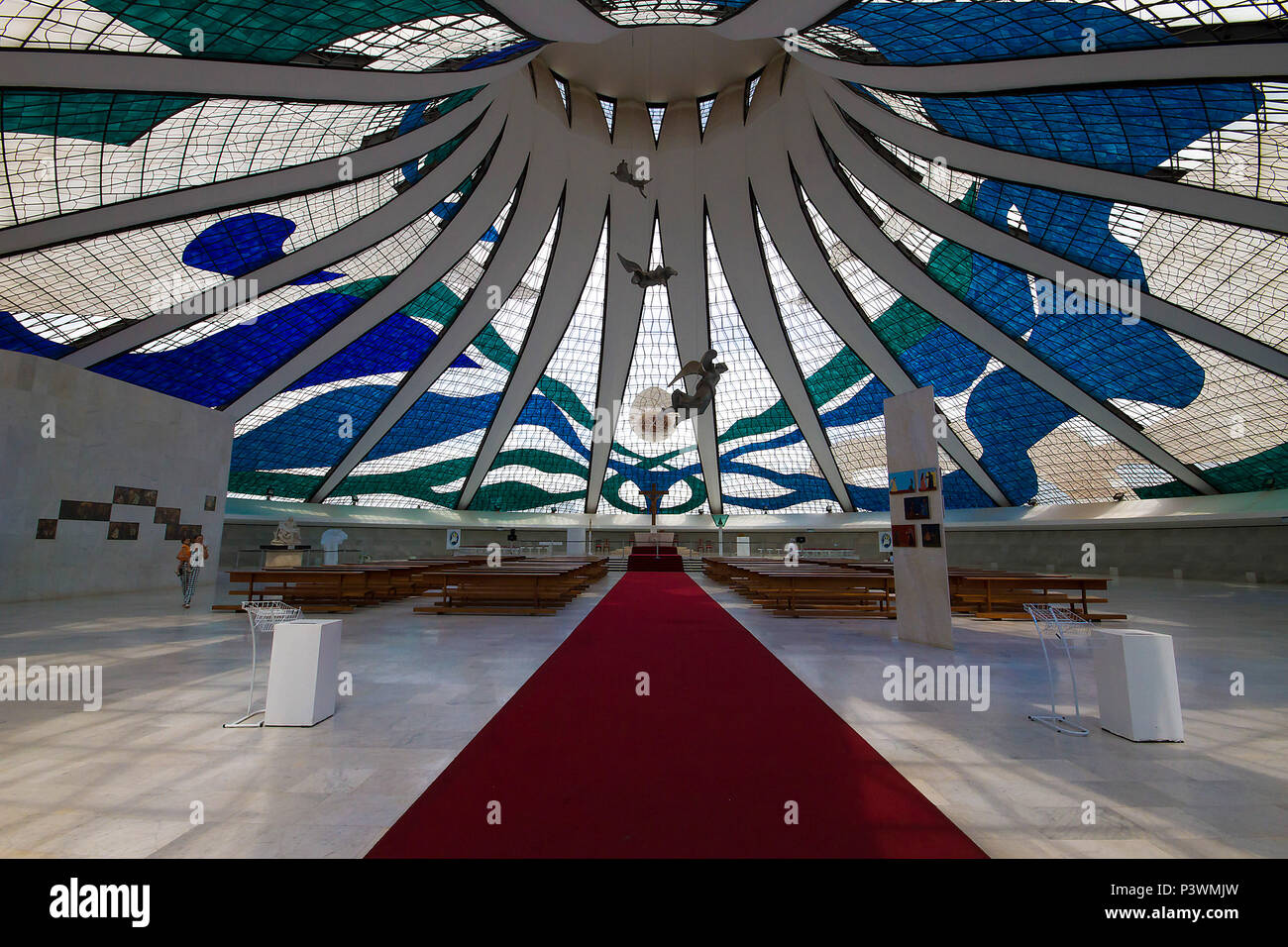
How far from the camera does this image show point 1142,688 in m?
4.96

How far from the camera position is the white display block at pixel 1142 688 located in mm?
4922

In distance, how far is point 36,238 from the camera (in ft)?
44.4

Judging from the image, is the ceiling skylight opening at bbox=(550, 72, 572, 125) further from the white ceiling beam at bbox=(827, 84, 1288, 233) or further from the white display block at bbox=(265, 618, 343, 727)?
the white display block at bbox=(265, 618, 343, 727)

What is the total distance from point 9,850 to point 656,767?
3470 mm

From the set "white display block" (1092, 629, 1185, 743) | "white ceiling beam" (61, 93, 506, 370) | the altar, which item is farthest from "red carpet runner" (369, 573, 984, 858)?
the altar

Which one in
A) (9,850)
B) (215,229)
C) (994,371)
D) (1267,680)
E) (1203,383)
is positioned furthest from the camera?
(994,371)

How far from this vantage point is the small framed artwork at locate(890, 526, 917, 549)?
388 inches

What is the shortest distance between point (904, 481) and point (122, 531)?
19711mm

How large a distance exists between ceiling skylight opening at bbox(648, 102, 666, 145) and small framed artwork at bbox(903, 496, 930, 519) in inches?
932

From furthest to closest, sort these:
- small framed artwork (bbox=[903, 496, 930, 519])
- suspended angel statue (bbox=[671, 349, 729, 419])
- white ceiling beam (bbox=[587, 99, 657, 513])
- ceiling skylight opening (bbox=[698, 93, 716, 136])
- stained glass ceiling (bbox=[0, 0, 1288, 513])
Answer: white ceiling beam (bbox=[587, 99, 657, 513]), ceiling skylight opening (bbox=[698, 93, 716, 136]), suspended angel statue (bbox=[671, 349, 729, 419]), stained glass ceiling (bbox=[0, 0, 1288, 513]), small framed artwork (bbox=[903, 496, 930, 519])

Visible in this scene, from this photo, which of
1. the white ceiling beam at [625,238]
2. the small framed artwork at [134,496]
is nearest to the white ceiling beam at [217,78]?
the small framed artwork at [134,496]

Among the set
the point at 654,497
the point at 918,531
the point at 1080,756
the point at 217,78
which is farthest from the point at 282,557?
the point at 1080,756
